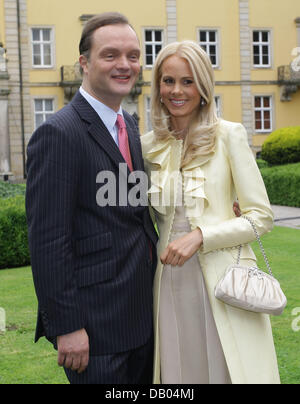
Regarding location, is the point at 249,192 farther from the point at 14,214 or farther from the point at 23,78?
the point at 23,78

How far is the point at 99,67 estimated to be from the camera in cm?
243

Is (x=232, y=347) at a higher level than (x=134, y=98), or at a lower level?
Answer: lower

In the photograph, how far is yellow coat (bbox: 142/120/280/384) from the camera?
261 centimetres

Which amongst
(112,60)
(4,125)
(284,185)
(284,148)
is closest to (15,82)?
(4,125)

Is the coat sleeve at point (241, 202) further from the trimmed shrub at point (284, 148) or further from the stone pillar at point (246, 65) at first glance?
the stone pillar at point (246, 65)

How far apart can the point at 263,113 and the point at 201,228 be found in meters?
27.6

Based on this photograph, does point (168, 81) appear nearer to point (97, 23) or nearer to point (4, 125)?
point (97, 23)

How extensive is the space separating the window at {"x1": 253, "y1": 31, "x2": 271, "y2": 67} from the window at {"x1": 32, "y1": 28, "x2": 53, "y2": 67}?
32.0ft

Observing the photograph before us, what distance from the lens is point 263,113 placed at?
29297mm

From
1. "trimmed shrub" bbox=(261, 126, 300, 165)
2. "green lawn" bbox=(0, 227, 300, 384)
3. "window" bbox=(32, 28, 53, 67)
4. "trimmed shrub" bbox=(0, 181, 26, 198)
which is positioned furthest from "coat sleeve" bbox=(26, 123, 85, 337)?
"window" bbox=(32, 28, 53, 67)

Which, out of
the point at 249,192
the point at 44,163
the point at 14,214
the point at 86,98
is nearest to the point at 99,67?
the point at 86,98

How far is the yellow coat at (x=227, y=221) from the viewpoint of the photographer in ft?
8.55

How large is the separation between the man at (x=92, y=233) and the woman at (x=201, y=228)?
0.49 feet
